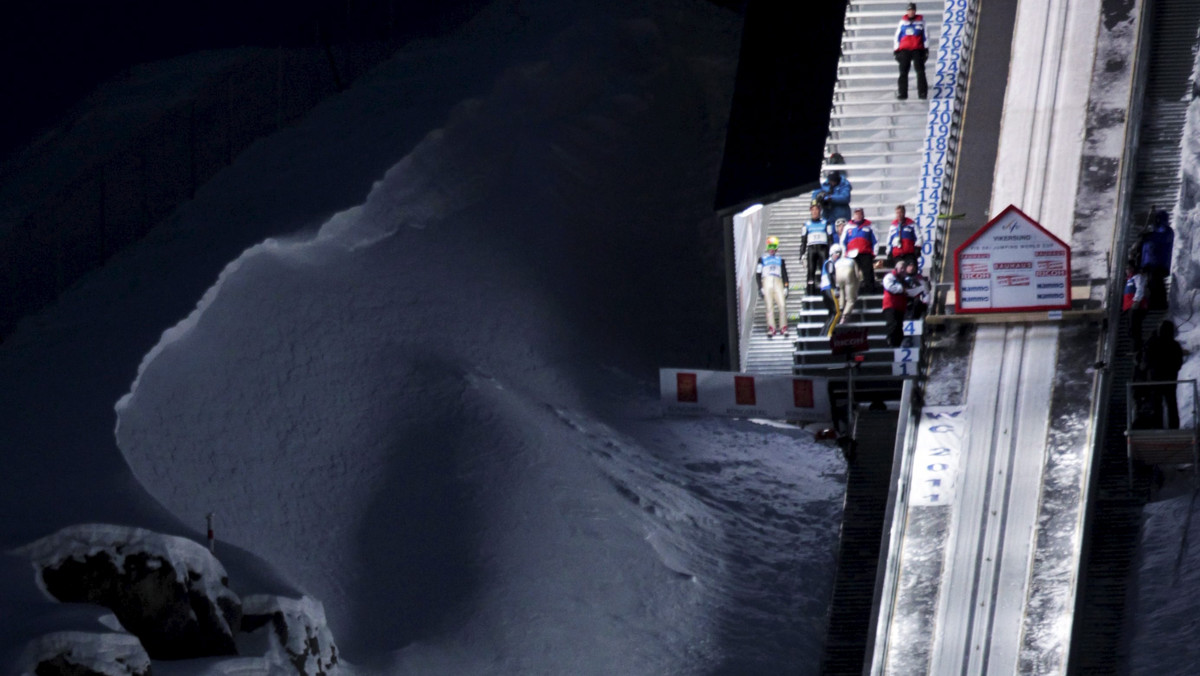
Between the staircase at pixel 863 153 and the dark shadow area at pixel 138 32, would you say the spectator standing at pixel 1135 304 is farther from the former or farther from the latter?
the dark shadow area at pixel 138 32

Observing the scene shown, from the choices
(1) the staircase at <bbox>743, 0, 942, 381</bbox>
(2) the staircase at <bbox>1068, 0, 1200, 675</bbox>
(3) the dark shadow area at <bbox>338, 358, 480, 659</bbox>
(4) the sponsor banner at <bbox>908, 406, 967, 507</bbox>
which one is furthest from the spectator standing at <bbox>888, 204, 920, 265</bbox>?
(3) the dark shadow area at <bbox>338, 358, 480, 659</bbox>

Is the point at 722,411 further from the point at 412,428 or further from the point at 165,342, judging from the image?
the point at 165,342

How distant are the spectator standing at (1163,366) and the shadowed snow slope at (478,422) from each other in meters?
3.07

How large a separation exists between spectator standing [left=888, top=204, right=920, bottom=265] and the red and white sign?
120 centimetres

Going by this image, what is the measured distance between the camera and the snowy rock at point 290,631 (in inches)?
535

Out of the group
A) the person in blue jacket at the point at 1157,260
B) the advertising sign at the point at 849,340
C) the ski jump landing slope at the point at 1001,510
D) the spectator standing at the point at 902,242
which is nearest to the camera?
the ski jump landing slope at the point at 1001,510

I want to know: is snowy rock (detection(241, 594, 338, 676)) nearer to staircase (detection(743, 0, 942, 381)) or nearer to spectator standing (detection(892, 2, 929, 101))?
staircase (detection(743, 0, 942, 381))

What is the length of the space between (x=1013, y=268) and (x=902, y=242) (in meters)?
1.62

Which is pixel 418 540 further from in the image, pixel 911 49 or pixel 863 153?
pixel 911 49

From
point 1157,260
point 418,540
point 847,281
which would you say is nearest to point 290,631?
point 418,540

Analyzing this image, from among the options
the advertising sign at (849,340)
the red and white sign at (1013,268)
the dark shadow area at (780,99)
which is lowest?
the advertising sign at (849,340)

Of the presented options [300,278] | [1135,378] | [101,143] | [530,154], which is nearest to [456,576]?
[300,278]

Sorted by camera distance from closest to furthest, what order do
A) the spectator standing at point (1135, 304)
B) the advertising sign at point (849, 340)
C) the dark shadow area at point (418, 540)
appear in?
the dark shadow area at point (418, 540)
the advertising sign at point (849, 340)
the spectator standing at point (1135, 304)

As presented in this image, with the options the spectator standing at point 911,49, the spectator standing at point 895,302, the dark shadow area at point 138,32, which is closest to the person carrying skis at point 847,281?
the spectator standing at point 895,302
